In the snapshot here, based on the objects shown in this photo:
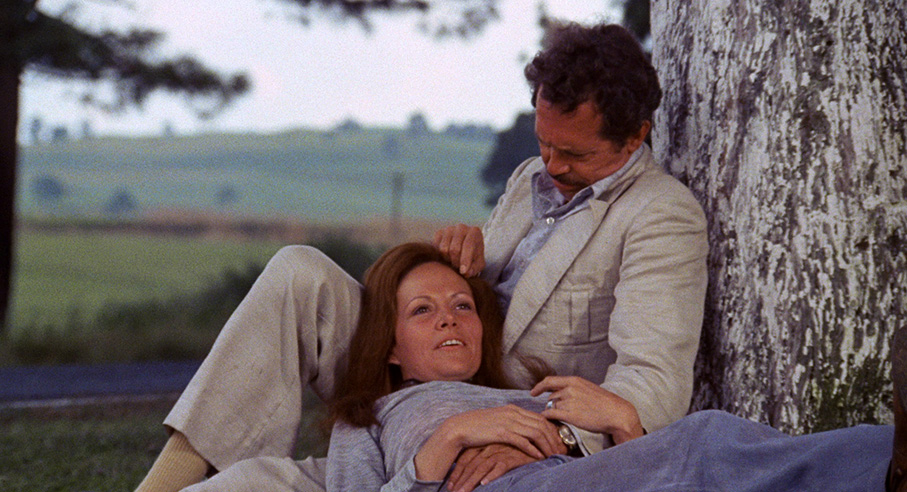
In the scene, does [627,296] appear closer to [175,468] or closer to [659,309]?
[659,309]

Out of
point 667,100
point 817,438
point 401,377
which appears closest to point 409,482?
point 401,377

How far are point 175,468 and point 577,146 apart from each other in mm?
1621

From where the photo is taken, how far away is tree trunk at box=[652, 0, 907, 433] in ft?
12.1

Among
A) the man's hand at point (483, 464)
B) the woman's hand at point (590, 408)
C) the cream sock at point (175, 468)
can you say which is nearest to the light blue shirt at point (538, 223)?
the woman's hand at point (590, 408)

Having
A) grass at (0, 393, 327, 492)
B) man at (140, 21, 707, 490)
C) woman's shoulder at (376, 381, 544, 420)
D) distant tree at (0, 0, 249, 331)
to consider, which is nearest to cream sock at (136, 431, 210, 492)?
man at (140, 21, 707, 490)

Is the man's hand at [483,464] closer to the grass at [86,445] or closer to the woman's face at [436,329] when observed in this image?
the woman's face at [436,329]

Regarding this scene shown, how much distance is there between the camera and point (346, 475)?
342 centimetres

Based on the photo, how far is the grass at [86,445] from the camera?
5195 millimetres

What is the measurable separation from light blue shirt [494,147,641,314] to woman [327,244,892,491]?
0.43 feet

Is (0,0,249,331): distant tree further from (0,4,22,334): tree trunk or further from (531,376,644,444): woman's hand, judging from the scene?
(531,376,644,444): woman's hand

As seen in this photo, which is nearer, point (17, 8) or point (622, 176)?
point (622, 176)

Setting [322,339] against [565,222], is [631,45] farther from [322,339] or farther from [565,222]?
[322,339]

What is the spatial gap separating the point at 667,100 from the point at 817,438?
5.98ft

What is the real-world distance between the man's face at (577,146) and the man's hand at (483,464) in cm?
100
